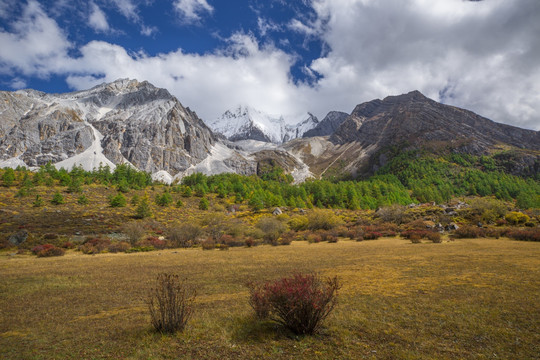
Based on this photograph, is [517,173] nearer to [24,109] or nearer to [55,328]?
[55,328]

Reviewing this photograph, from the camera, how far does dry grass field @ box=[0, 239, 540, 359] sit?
4883mm

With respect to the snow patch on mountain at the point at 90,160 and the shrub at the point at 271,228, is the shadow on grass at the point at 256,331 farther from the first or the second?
the snow patch on mountain at the point at 90,160

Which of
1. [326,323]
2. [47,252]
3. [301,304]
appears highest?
[301,304]

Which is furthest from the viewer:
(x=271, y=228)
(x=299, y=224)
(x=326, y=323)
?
(x=299, y=224)

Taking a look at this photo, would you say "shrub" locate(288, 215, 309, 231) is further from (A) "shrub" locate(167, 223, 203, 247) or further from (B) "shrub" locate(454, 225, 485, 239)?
(B) "shrub" locate(454, 225, 485, 239)

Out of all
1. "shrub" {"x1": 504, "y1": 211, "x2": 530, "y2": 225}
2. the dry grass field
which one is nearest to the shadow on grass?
the dry grass field

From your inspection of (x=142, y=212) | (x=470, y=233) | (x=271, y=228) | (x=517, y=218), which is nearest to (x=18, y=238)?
(x=142, y=212)

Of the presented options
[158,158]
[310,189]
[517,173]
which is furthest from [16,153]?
[517,173]

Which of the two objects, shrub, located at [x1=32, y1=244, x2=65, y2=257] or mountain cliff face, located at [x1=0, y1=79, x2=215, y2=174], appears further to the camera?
mountain cliff face, located at [x1=0, y1=79, x2=215, y2=174]

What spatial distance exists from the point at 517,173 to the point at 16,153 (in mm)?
313592

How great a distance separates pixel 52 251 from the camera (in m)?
23.0

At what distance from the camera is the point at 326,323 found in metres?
6.15

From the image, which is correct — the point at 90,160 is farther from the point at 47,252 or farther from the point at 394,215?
the point at 394,215

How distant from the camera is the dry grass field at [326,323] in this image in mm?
4883
